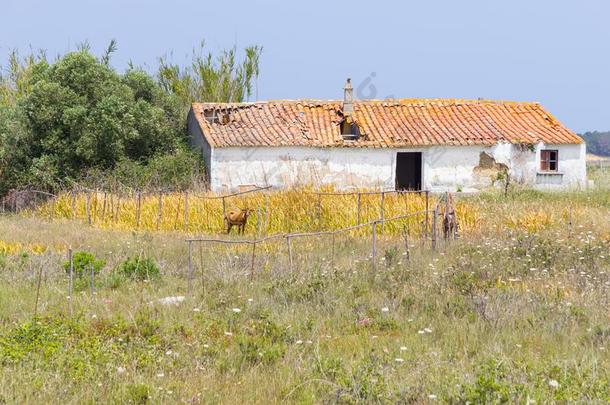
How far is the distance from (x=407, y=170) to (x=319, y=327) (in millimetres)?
21121

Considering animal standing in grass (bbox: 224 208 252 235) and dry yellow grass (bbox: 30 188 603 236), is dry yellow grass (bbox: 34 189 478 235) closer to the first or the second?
dry yellow grass (bbox: 30 188 603 236)

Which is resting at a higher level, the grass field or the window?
the window

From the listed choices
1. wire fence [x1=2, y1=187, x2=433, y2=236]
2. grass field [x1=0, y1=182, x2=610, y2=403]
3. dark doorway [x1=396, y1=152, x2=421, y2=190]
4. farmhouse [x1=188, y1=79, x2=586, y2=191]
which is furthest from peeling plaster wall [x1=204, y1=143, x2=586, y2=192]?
grass field [x1=0, y1=182, x2=610, y2=403]

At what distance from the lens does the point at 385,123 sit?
27.1m

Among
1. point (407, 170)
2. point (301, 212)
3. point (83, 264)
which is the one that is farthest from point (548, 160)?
point (83, 264)

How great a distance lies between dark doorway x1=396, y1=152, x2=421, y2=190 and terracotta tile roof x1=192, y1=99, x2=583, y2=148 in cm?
173

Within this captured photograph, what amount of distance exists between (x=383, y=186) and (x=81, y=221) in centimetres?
1033

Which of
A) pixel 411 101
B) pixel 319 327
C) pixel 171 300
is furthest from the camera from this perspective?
pixel 411 101

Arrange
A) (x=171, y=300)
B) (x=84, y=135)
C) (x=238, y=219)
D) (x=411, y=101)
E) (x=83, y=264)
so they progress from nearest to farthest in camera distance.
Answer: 1. (x=171, y=300)
2. (x=83, y=264)
3. (x=238, y=219)
4. (x=84, y=135)
5. (x=411, y=101)

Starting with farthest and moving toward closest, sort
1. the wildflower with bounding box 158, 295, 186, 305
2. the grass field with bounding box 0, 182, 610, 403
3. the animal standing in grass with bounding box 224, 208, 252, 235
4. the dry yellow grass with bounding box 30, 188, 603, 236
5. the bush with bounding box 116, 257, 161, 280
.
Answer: the animal standing in grass with bounding box 224, 208, 252, 235
the dry yellow grass with bounding box 30, 188, 603, 236
the bush with bounding box 116, 257, 161, 280
the wildflower with bounding box 158, 295, 186, 305
the grass field with bounding box 0, 182, 610, 403

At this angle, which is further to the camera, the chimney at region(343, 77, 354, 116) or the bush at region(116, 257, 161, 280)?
the chimney at region(343, 77, 354, 116)

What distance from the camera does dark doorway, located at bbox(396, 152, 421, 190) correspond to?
1115 inches

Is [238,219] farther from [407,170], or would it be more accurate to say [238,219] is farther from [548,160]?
[548,160]

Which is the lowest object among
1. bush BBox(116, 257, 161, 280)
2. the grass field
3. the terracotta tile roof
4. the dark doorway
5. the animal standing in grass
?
the grass field
